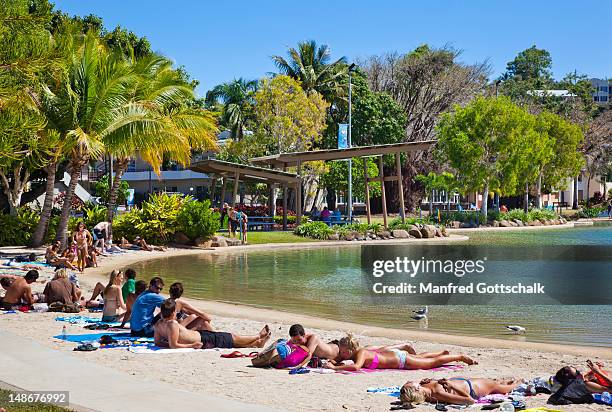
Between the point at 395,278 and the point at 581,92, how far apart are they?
234 ft

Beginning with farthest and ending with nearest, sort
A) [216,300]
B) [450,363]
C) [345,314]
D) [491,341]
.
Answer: [216,300]
[345,314]
[491,341]
[450,363]

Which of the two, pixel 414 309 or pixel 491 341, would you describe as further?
pixel 414 309

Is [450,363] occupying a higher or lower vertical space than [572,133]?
lower

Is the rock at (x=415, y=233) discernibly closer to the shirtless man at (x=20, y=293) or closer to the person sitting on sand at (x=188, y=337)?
the shirtless man at (x=20, y=293)

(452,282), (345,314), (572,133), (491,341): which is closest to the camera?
(491,341)

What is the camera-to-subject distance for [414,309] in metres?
17.6

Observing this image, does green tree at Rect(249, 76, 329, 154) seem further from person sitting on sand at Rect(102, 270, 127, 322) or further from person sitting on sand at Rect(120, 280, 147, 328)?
person sitting on sand at Rect(120, 280, 147, 328)

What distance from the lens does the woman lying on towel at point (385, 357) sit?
→ 416 inches

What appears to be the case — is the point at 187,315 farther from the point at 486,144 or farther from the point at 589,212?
the point at 589,212

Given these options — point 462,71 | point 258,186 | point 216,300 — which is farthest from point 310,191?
point 216,300

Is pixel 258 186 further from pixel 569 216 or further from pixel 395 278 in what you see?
pixel 395 278

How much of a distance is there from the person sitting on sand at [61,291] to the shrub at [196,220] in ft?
56.5

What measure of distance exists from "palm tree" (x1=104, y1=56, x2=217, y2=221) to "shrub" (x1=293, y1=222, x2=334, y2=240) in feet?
21.9

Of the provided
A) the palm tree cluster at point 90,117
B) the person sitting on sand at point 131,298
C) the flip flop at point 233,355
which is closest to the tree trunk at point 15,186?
the palm tree cluster at point 90,117
